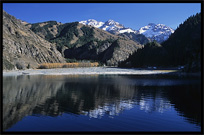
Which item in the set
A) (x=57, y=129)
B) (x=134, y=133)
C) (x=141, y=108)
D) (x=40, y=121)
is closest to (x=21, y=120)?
(x=40, y=121)

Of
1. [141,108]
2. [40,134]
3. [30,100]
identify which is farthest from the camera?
[30,100]

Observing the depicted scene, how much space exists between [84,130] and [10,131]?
346 inches

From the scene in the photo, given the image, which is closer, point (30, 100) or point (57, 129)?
point (57, 129)

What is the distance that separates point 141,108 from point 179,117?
Answer: 713 centimetres

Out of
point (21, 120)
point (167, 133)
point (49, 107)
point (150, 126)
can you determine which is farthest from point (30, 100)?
point (167, 133)

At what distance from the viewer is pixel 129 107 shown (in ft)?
118

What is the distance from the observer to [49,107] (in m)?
36.6

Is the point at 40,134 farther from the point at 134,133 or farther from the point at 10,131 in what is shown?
the point at 134,133

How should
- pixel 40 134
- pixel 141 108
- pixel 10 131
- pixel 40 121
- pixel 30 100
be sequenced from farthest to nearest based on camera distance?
pixel 30 100 < pixel 141 108 < pixel 40 121 < pixel 10 131 < pixel 40 134

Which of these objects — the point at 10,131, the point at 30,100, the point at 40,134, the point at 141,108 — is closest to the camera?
the point at 40,134

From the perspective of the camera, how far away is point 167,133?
23.4 meters

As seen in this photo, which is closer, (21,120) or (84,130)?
(84,130)

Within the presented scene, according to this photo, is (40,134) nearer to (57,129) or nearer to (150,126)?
(57,129)

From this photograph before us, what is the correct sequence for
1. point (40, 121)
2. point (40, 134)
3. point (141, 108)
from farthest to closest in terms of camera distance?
point (141, 108), point (40, 121), point (40, 134)
